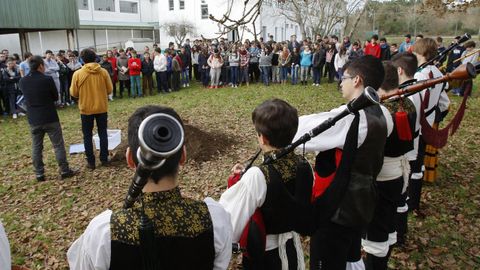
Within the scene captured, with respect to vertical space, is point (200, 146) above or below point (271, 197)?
below

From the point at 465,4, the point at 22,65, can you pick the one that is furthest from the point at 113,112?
the point at 465,4

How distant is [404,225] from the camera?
4.41 metres

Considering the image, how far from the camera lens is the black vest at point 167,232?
1.54m

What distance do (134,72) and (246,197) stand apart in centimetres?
1431

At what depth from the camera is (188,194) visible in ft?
20.2

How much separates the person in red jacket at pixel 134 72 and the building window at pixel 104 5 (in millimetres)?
32350

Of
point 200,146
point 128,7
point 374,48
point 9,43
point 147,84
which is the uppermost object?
point 128,7

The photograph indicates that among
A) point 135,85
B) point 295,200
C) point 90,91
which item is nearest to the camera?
point 295,200

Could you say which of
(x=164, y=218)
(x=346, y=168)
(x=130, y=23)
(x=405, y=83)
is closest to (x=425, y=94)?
(x=405, y=83)

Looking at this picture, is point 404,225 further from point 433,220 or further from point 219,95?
point 219,95

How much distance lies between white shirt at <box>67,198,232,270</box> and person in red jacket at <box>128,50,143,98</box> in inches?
571

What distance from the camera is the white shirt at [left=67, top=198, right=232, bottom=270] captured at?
155 cm

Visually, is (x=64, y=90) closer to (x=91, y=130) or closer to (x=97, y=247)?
(x=91, y=130)

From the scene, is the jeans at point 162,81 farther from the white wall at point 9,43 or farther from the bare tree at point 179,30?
the bare tree at point 179,30
